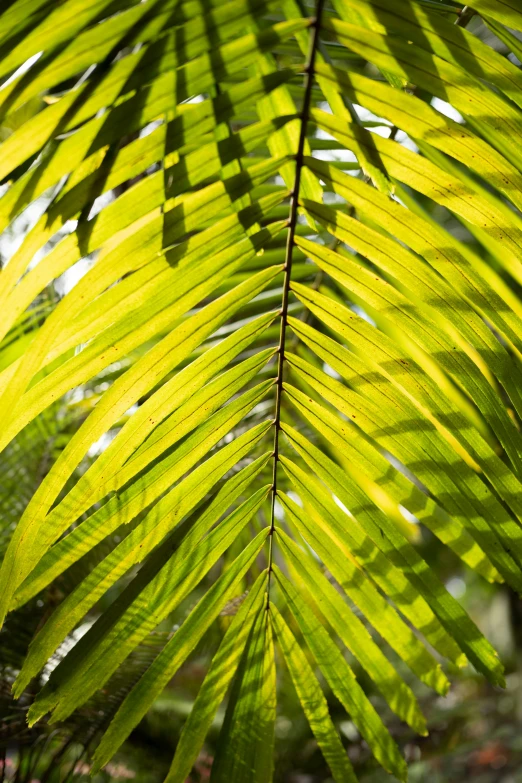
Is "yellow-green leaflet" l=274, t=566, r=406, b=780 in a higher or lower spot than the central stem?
lower

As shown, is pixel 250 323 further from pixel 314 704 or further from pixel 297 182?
pixel 314 704

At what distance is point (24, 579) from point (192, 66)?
0.49 meters

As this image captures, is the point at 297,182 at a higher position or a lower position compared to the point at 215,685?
higher

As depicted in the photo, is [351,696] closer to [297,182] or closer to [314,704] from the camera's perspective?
[314,704]

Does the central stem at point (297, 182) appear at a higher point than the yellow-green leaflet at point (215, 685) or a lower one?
higher

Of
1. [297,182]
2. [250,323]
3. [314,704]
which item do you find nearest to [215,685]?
[314,704]

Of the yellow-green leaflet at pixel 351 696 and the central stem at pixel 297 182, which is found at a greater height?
the central stem at pixel 297 182

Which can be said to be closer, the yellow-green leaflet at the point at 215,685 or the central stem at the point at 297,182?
the central stem at the point at 297,182

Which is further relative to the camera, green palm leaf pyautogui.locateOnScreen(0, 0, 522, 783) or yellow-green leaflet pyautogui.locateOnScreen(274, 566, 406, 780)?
yellow-green leaflet pyautogui.locateOnScreen(274, 566, 406, 780)

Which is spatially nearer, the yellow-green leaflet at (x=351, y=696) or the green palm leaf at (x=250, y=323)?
the green palm leaf at (x=250, y=323)

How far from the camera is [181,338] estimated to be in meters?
0.57

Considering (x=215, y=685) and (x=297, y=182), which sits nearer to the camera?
(x=297, y=182)

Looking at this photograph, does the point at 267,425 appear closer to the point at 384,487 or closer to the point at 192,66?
the point at 384,487

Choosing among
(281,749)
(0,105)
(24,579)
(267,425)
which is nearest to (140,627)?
(24,579)
